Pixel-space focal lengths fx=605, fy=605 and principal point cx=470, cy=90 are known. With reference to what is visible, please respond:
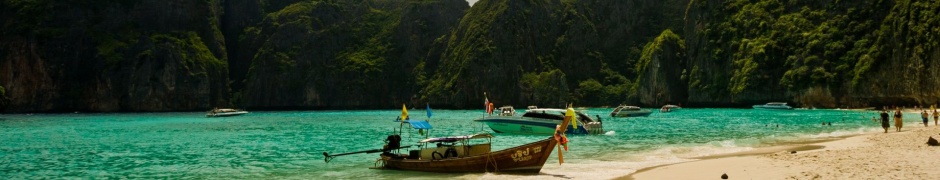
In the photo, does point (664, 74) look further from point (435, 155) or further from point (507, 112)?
point (435, 155)

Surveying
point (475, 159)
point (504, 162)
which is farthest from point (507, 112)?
point (504, 162)

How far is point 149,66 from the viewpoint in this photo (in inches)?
7269

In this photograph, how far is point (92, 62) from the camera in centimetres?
18225

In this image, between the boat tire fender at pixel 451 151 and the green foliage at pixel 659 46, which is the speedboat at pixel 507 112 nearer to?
the boat tire fender at pixel 451 151

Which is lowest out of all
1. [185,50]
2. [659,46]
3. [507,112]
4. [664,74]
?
[507,112]

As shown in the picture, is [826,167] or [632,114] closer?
[826,167]

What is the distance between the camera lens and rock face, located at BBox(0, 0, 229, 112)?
569ft

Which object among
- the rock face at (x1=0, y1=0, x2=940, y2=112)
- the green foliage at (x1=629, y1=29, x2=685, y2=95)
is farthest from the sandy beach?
the green foliage at (x1=629, y1=29, x2=685, y2=95)

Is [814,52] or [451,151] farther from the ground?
[814,52]

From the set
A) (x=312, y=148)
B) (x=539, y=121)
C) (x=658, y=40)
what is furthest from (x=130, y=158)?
(x=658, y=40)

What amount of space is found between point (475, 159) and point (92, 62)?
19644 cm

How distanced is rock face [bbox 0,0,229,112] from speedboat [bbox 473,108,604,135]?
16605cm

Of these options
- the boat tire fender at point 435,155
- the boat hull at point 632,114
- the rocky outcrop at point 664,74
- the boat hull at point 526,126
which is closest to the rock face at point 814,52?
the rocky outcrop at point 664,74

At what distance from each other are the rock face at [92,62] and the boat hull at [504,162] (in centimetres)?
18550
